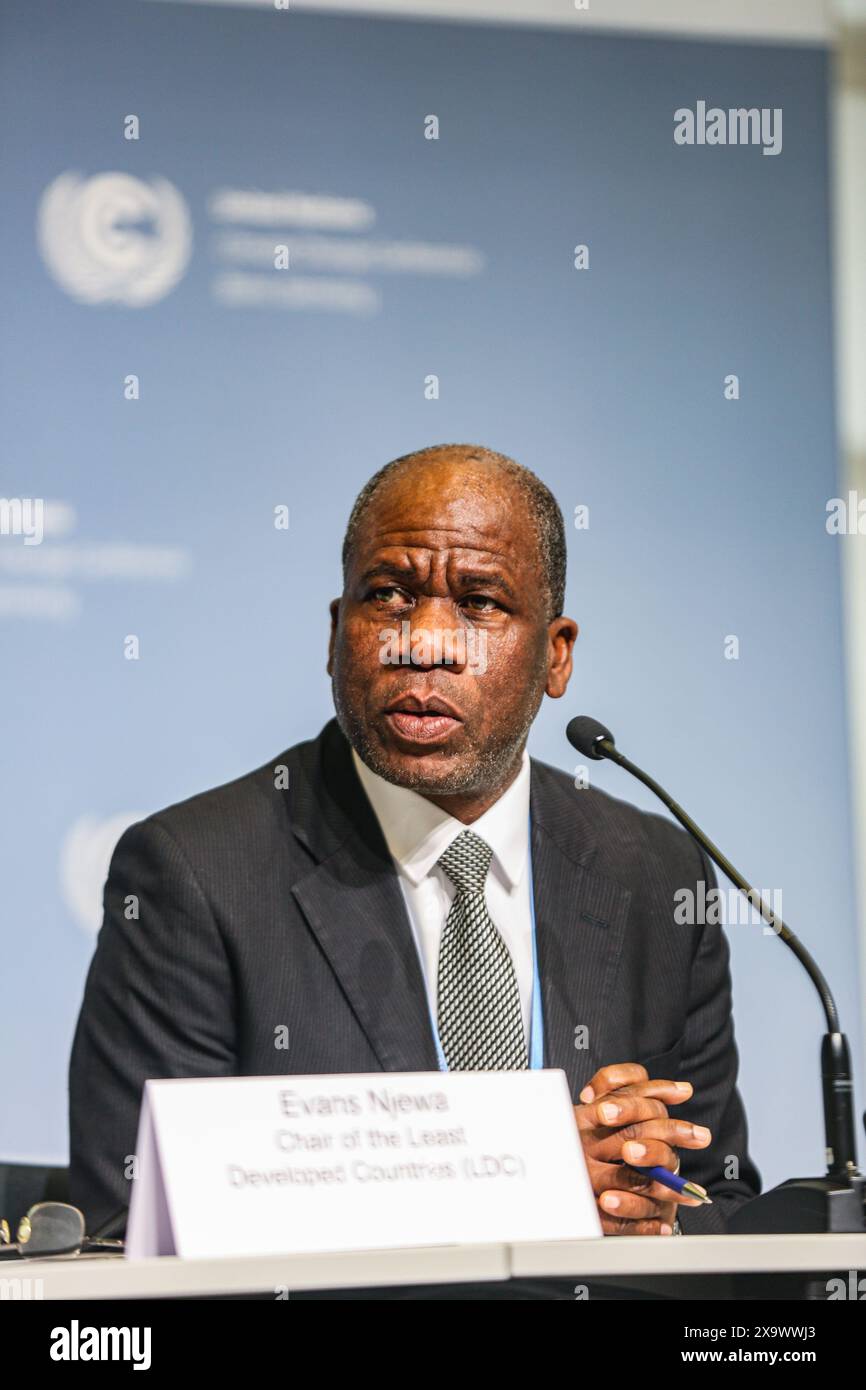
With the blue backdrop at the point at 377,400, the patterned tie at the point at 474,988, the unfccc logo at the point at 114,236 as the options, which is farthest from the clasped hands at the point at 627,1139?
the unfccc logo at the point at 114,236

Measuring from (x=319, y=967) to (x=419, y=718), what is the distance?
1.51 ft

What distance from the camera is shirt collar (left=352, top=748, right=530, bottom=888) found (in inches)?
110

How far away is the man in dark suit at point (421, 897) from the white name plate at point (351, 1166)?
37.9 inches

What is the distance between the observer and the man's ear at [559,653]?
308 cm

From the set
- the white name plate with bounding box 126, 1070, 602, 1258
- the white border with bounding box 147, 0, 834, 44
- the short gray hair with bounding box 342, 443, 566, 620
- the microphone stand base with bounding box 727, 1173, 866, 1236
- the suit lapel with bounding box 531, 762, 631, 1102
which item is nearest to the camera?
the white name plate with bounding box 126, 1070, 602, 1258

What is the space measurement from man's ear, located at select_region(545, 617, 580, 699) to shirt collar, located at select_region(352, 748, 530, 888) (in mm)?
289

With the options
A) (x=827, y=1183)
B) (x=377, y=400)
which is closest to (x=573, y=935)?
(x=827, y=1183)

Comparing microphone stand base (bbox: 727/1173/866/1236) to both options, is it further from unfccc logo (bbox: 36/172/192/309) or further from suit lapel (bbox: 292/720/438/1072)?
unfccc logo (bbox: 36/172/192/309)

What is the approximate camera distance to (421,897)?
277 cm

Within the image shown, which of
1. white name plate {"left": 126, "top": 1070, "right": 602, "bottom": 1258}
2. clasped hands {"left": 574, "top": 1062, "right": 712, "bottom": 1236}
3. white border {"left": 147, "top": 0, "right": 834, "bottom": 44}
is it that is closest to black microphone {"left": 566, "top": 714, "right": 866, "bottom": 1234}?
clasped hands {"left": 574, "top": 1062, "right": 712, "bottom": 1236}

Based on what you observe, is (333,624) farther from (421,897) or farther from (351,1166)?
(351,1166)

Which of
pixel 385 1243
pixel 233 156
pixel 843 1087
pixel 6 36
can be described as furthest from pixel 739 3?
pixel 385 1243

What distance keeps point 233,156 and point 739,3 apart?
1.30m
